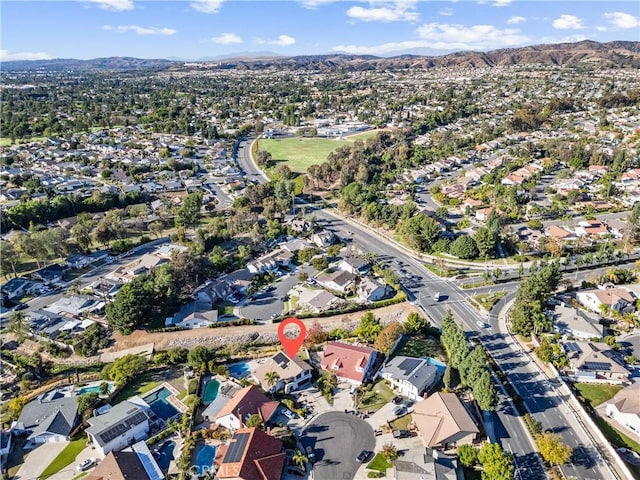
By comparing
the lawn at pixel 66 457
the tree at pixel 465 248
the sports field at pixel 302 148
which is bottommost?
the lawn at pixel 66 457

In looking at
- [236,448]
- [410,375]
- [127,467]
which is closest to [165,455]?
[127,467]

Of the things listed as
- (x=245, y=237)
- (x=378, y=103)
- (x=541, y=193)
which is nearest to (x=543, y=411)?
(x=245, y=237)

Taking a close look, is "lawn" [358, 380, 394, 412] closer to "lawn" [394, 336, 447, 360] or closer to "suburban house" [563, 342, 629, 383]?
"lawn" [394, 336, 447, 360]

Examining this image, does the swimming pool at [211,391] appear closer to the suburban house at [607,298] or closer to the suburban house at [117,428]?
the suburban house at [117,428]

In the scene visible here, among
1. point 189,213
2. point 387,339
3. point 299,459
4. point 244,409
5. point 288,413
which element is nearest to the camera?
point 299,459

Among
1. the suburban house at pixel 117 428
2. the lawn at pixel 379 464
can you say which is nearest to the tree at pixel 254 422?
the suburban house at pixel 117 428

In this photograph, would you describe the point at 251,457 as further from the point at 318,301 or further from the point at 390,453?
the point at 318,301
